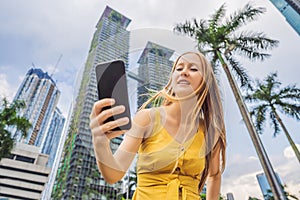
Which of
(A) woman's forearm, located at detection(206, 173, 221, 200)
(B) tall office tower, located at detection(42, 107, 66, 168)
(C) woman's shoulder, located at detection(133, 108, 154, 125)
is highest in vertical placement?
(B) tall office tower, located at detection(42, 107, 66, 168)

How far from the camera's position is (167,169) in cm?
83

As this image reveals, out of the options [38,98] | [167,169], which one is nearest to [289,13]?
[167,169]

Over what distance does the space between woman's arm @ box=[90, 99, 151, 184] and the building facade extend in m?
56.8

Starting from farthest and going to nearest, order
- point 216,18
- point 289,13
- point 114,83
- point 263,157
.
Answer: point 289,13 < point 216,18 < point 263,157 < point 114,83

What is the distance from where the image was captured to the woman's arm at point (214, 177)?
107 centimetres

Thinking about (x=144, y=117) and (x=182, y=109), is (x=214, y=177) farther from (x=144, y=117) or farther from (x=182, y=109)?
(x=144, y=117)

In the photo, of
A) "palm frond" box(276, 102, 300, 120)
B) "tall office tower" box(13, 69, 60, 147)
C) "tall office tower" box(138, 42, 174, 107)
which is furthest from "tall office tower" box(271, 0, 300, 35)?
"tall office tower" box(13, 69, 60, 147)

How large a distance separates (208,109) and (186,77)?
0.77ft

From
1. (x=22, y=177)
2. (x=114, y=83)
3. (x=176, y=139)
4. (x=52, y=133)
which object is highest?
(x=52, y=133)

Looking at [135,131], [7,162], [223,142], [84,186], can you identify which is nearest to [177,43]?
[223,142]

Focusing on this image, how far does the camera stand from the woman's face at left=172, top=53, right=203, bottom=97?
3.35 ft

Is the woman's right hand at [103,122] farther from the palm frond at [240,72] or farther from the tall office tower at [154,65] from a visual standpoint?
the palm frond at [240,72]

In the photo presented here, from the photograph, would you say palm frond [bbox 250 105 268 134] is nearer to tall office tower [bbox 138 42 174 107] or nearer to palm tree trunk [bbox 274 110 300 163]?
palm tree trunk [bbox 274 110 300 163]

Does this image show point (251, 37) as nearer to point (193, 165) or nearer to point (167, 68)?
point (167, 68)
